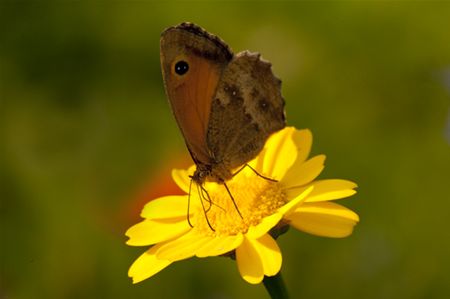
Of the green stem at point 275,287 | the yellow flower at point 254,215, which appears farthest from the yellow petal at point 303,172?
the green stem at point 275,287

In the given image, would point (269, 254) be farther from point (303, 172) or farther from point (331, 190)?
point (303, 172)

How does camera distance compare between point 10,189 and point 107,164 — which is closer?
point 10,189

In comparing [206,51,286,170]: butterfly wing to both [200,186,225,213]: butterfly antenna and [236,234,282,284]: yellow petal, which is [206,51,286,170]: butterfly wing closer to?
[200,186,225,213]: butterfly antenna

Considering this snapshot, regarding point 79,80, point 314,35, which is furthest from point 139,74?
point 314,35

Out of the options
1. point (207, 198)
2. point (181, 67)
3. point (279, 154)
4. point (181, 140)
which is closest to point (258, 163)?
point (279, 154)

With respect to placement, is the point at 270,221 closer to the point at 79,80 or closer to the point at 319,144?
the point at 319,144

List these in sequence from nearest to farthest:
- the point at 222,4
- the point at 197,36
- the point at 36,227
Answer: the point at 197,36
the point at 36,227
the point at 222,4
